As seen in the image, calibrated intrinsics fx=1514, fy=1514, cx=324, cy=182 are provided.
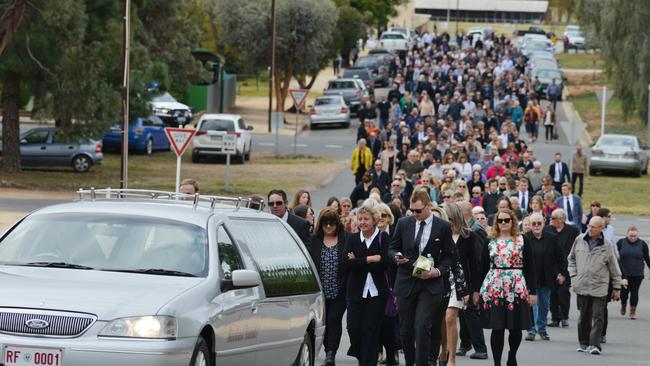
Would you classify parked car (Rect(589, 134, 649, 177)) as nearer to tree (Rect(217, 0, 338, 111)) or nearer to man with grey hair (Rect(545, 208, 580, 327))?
tree (Rect(217, 0, 338, 111))

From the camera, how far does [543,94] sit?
72375 mm

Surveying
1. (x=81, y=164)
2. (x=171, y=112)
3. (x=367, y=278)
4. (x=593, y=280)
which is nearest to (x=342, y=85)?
(x=171, y=112)

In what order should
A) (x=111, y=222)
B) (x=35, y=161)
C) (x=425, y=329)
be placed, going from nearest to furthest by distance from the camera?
(x=111, y=222)
(x=425, y=329)
(x=35, y=161)

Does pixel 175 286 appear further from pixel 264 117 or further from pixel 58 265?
pixel 264 117

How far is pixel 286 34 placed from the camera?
7388cm

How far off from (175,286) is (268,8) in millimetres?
65034

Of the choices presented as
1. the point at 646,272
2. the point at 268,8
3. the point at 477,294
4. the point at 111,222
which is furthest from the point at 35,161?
the point at 111,222

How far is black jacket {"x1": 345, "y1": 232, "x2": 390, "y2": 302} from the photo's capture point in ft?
48.0

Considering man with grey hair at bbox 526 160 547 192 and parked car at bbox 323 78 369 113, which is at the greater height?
man with grey hair at bbox 526 160 547 192

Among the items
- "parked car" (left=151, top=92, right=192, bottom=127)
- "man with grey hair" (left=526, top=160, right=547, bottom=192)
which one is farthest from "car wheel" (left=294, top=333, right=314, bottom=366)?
"parked car" (left=151, top=92, right=192, bottom=127)

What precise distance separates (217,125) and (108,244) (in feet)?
134

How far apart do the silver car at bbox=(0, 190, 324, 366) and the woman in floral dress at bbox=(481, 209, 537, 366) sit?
2.49 metres

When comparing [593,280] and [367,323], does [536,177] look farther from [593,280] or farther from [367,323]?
[367,323]

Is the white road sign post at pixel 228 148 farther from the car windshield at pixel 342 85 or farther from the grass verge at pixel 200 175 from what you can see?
the car windshield at pixel 342 85
